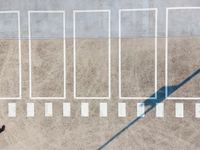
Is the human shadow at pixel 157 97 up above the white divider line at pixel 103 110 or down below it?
above

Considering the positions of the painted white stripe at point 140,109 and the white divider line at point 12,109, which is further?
the white divider line at point 12,109

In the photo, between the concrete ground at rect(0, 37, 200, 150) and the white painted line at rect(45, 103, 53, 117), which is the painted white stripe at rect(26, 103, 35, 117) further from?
the white painted line at rect(45, 103, 53, 117)

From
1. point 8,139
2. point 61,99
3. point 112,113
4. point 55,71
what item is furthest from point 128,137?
point 8,139

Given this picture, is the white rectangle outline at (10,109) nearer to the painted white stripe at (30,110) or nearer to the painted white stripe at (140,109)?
the painted white stripe at (30,110)

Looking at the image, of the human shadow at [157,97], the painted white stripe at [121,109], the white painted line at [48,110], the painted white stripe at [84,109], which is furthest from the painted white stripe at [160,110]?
the white painted line at [48,110]

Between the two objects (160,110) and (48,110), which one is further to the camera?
(48,110)

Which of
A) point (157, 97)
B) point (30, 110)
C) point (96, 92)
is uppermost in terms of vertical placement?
point (96, 92)

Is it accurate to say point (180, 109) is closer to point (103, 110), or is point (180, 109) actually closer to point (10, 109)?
point (103, 110)

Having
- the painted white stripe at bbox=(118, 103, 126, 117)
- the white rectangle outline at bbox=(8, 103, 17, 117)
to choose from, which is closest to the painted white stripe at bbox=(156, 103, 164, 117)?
the painted white stripe at bbox=(118, 103, 126, 117)

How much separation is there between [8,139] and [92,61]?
468cm

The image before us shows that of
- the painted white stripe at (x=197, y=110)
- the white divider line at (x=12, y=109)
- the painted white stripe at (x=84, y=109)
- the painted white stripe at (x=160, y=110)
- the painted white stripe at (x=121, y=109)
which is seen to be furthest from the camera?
the white divider line at (x=12, y=109)

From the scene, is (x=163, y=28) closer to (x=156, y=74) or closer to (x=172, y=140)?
(x=156, y=74)

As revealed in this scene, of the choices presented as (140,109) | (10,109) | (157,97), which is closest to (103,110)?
(140,109)

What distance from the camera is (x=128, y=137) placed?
11.7 m
